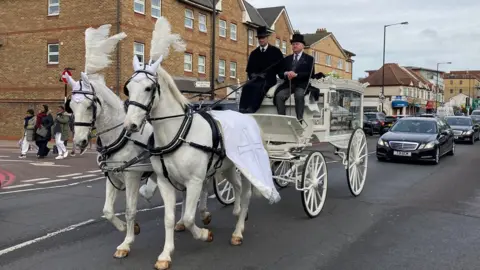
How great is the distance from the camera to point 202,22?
32938mm

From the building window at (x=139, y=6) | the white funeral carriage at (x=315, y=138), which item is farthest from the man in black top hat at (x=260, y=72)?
the building window at (x=139, y=6)

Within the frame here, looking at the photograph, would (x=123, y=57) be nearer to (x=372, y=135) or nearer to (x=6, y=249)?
(x=372, y=135)

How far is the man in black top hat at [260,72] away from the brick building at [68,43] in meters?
18.7

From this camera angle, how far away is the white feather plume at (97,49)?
17.6ft

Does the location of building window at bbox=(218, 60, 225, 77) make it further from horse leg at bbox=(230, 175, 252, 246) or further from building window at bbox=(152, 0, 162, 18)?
horse leg at bbox=(230, 175, 252, 246)

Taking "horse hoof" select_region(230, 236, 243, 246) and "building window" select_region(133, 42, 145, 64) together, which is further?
"building window" select_region(133, 42, 145, 64)

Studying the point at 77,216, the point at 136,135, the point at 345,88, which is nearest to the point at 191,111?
the point at 136,135

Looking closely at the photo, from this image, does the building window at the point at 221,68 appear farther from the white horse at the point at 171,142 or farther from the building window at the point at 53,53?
the white horse at the point at 171,142

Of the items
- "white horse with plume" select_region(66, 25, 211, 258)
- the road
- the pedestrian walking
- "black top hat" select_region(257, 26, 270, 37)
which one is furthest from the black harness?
the pedestrian walking

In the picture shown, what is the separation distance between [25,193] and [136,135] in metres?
5.72

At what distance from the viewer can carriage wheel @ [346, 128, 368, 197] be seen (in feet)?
29.4

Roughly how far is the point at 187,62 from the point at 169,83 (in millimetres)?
27096

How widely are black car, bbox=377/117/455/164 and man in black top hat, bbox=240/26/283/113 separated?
28.4 ft

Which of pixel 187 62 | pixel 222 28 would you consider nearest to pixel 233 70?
pixel 222 28
